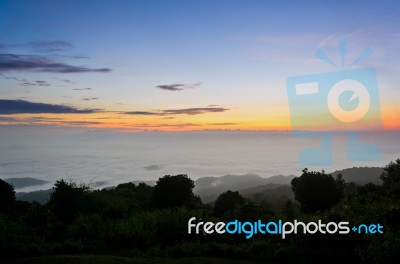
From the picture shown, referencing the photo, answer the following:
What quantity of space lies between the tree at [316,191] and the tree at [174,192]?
10828 millimetres

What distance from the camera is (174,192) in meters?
38.5

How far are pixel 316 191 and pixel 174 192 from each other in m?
13.5

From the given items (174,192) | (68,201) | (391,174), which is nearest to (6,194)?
(174,192)

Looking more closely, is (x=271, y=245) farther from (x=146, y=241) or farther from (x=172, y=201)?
(x=172, y=201)

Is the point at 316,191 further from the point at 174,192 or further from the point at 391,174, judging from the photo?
the point at 391,174

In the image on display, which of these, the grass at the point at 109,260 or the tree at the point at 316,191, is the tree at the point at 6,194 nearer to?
the grass at the point at 109,260

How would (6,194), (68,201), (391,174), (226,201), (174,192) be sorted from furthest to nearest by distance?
1. (391,174)
2. (174,192)
3. (6,194)
4. (226,201)
5. (68,201)

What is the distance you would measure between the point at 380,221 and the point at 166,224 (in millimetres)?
8670

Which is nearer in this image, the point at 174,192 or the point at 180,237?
the point at 180,237

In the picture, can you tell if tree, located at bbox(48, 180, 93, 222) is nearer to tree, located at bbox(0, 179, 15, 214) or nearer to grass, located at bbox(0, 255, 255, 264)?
grass, located at bbox(0, 255, 255, 264)

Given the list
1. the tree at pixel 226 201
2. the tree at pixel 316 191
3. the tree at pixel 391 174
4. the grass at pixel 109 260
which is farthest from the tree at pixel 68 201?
the tree at pixel 391 174

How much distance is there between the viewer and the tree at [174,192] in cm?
3797

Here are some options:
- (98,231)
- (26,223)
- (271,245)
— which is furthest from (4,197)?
(271,245)

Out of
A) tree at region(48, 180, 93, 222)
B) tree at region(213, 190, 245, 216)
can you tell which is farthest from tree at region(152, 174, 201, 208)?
tree at region(48, 180, 93, 222)
